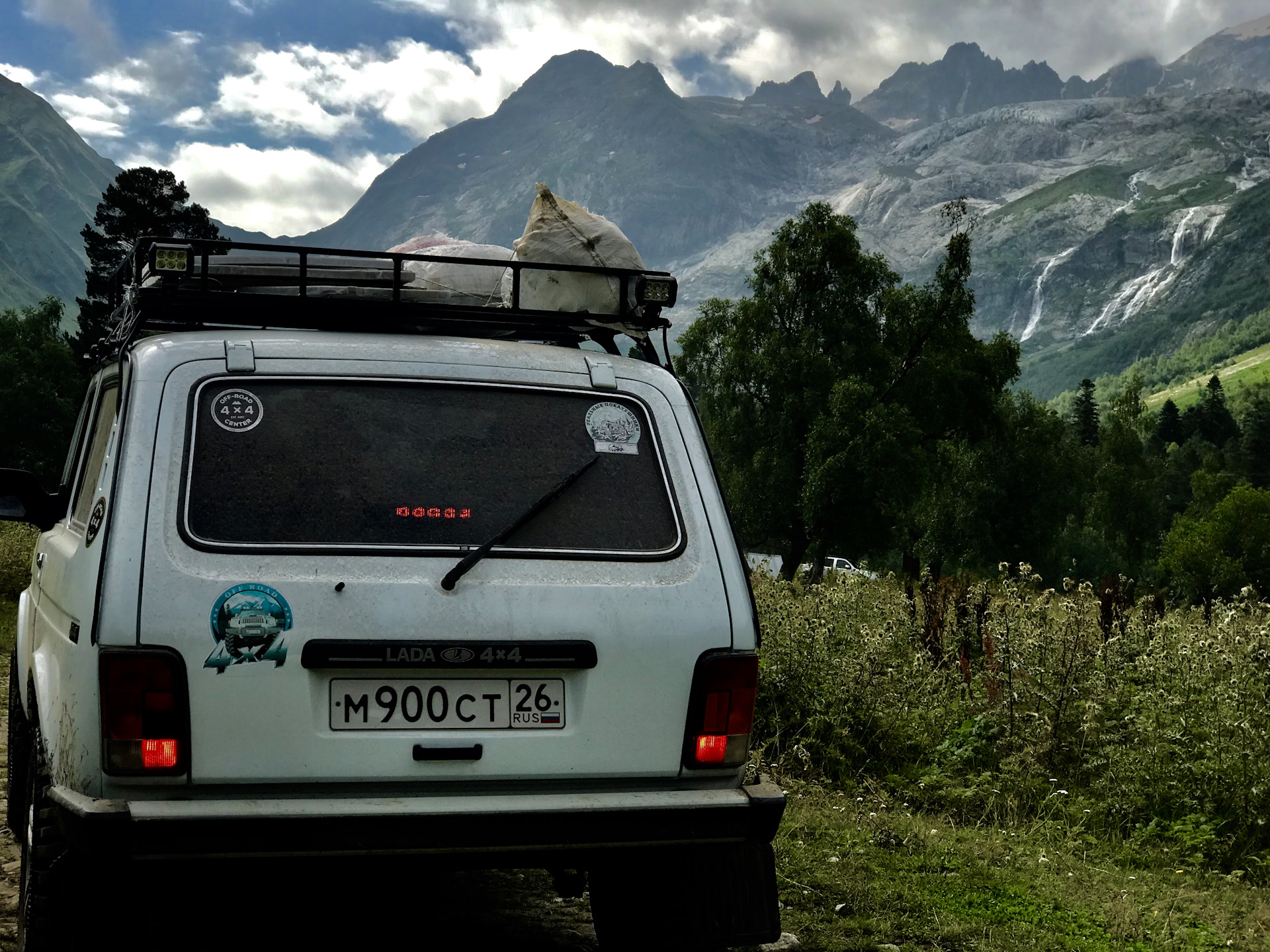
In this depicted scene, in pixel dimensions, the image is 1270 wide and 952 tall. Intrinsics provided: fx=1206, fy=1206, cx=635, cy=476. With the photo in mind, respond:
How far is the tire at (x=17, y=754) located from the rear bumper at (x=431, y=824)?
1.61 metres

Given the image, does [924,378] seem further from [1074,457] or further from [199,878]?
[199,878]

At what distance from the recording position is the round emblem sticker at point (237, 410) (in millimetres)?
3297

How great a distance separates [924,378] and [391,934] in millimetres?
39624

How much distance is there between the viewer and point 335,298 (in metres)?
3.94

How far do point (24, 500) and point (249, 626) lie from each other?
172cm

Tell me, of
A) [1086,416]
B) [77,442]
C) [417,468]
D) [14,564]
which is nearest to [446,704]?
[417,468]

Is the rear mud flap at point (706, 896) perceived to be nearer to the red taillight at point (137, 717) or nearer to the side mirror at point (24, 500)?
the red taillight at point (137, 717)

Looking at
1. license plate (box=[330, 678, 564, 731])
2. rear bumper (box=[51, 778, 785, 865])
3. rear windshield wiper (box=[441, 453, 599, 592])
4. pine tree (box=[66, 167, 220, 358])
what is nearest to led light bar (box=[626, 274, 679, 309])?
rear windshield wiper (box=[441, 453, 599, 592])

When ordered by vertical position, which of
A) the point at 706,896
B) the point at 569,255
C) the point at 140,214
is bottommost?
the point at 706,896

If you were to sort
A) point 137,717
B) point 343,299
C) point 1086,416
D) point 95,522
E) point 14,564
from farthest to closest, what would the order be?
point 1086,416 → point 14,564 → point 343,299 → point 95,522 → point 137,717

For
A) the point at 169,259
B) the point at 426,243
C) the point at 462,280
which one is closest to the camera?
the point at 169,259

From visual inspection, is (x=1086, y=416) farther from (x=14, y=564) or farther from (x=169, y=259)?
(x=169, y=259)

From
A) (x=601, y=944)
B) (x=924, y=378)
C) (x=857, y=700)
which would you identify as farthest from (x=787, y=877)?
(x=924, y=378)

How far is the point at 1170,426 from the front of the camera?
378ft
